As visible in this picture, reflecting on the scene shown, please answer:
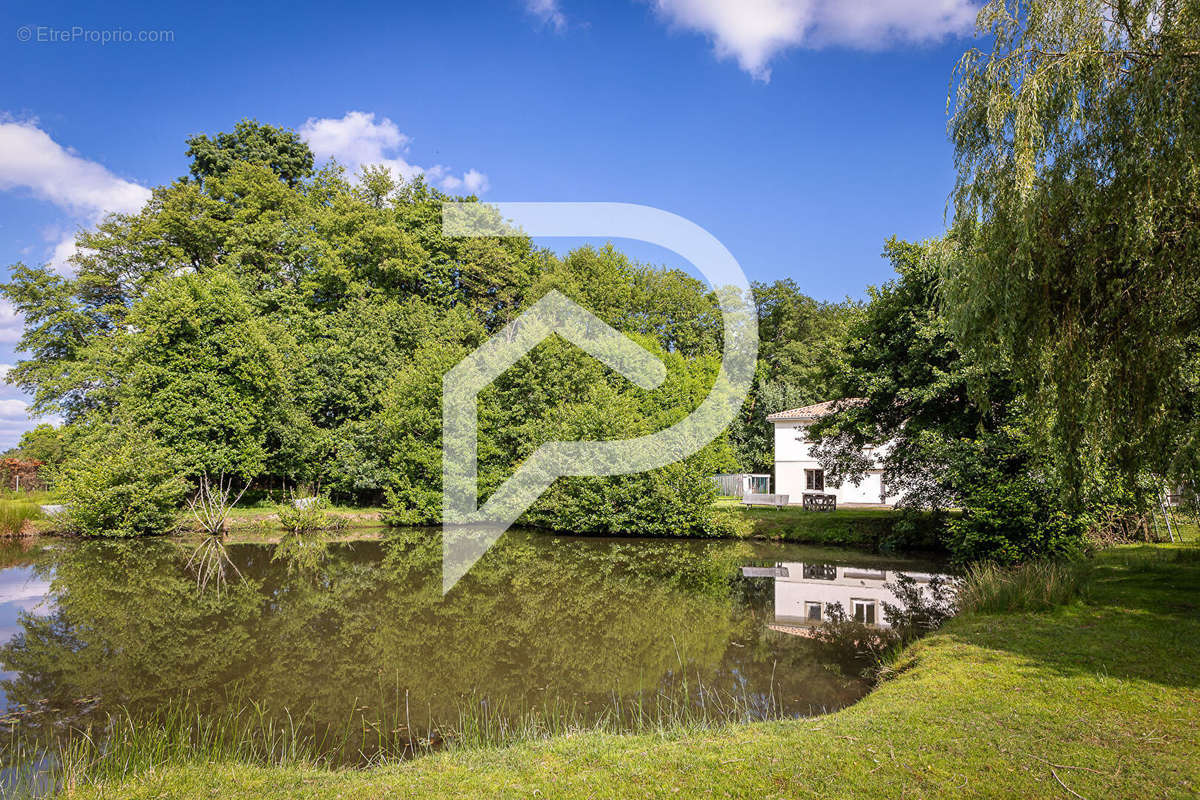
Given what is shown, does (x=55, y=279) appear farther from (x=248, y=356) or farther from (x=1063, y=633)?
(x=1063, y=633)

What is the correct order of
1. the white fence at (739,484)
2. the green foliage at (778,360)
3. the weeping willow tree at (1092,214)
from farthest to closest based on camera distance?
the green foliage at (778,360), the white fence at (739,484), the weeping willow tree at (1092,214)

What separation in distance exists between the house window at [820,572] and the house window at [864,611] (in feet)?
8.55

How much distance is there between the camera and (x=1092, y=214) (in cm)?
705

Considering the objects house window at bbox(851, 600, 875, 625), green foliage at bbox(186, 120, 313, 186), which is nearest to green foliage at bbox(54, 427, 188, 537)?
green foliage at bbox(186, 120, 313, 186)

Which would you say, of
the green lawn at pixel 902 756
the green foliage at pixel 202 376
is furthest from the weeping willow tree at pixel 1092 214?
the green foliage at pixel 202 376

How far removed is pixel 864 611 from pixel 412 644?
763 cm

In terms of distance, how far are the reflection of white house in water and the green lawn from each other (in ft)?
14.7

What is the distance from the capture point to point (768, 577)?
48.2 feet

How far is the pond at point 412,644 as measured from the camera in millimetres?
6402

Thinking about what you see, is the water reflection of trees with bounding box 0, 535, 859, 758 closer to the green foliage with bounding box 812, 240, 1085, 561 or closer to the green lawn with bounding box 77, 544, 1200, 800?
the green lawn with bounding box 77, 544, 1200, 800

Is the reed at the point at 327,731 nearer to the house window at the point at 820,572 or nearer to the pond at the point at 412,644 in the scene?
the pond at the point at 412,644

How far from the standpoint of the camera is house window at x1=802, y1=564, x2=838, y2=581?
47.5 feet

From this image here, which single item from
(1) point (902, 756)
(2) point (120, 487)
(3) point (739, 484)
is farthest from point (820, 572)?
(2) point (120, 487)

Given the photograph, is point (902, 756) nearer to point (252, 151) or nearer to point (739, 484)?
point (739, 484)
